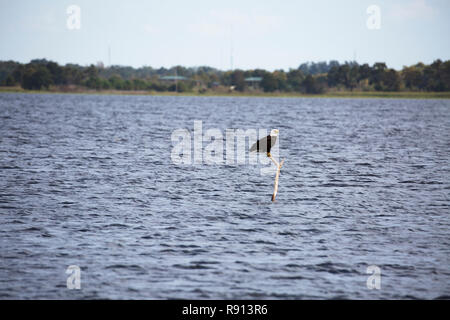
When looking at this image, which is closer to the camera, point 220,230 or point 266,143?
point 220,230

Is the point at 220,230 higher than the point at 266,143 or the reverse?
the reverse

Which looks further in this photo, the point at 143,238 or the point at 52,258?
the point at 143,238

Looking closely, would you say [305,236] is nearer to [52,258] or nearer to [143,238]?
[143,238]

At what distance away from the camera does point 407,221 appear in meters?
26.9

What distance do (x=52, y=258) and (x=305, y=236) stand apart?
34.3 feet

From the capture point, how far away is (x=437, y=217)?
2788cm

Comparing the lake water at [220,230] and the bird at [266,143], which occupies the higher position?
the bird at [266,143]

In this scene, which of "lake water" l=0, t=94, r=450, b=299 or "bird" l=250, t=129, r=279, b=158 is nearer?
"lake water" l=0, t=94, r=450, b=299

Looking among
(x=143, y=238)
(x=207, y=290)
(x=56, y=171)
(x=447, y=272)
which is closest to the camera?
(x=207, y=290)

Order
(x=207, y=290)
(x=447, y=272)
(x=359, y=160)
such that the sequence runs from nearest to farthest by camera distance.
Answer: (x=207, y=290) → (x=447, y=272) → (x=359, y=160)

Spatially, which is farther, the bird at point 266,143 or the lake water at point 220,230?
the bird at point 266,143

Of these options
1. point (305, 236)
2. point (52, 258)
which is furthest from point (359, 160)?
point (52, 258)

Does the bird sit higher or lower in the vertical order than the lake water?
higher
